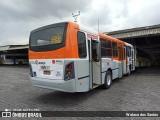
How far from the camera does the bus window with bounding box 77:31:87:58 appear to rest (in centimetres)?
542

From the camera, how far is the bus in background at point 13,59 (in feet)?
118

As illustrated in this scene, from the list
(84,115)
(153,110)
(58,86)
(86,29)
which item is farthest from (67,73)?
(153,110)

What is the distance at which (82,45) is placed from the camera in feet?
18.3

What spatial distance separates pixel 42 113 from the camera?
4664mm

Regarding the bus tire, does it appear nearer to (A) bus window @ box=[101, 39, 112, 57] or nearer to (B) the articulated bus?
(B) the articulated bus

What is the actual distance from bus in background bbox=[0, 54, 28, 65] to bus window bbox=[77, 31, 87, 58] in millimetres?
35061

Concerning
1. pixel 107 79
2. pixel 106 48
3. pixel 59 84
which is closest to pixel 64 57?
pixel 59 84

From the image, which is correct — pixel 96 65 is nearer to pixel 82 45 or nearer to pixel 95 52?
pixel 95 52

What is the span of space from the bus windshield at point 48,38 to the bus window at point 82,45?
0.68 m

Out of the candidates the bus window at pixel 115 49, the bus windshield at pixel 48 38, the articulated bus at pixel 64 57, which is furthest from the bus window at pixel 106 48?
the bus windshield at pixel 48 38

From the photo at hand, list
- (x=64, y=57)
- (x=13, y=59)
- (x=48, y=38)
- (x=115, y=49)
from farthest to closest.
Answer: (x=13, y=59)
(x=115, y=49)
(x=48, y=38)
(x=64, y=57)

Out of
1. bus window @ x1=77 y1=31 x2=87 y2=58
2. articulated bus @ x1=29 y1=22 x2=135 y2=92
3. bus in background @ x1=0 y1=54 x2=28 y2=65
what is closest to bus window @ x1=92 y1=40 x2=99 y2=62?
articulated bus @ x1=29 y1=22 x2=135 y2=92

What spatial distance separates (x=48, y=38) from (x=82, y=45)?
134 cm

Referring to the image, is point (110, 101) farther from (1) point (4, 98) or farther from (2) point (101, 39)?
(1) point (4, 98)
